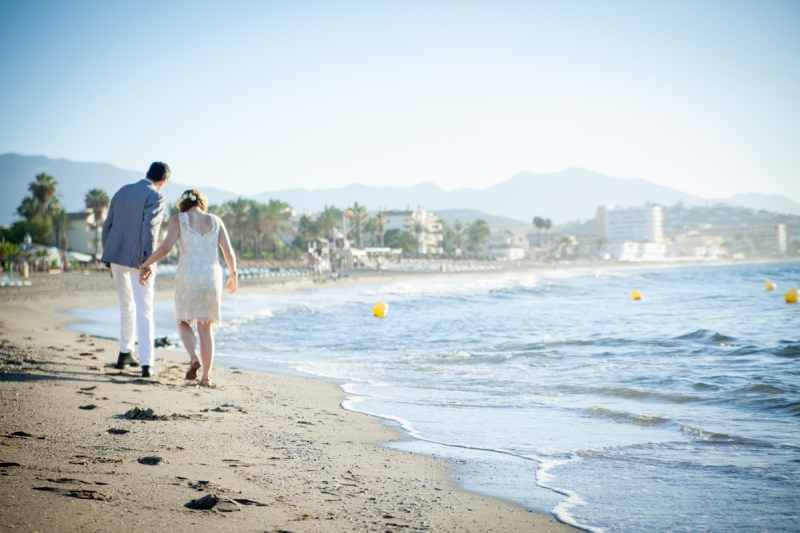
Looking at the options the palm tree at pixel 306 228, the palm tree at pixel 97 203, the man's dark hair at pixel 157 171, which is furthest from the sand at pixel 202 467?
the palm tree at pixel 306 228

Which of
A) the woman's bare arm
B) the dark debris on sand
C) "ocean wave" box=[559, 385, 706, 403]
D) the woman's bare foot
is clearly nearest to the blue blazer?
the woman's bare arm

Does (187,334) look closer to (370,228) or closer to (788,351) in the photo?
(788,351)

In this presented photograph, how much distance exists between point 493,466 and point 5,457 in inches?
96.8

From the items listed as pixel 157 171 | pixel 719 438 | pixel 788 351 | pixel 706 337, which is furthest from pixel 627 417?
pixel 706 337

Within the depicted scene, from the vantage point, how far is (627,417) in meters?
5.36

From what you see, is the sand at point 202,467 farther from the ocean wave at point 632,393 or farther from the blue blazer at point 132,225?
the ocean wave at point 632,393

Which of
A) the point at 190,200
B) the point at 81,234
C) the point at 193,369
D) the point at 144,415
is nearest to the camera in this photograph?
the point at 144,415

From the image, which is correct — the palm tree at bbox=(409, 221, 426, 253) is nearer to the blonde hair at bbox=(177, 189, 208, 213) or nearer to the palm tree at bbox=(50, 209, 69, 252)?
the palm tree at bbox=(50, 209, 69, 252)

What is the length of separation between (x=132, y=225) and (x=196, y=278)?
77cm

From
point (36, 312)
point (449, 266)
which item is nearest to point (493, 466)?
point (36, 312)

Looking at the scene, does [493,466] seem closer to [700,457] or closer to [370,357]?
[700,457]

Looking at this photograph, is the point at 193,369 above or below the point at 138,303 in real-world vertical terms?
below

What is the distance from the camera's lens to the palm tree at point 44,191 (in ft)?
200

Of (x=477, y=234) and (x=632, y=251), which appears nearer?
(x=477, y=234)
